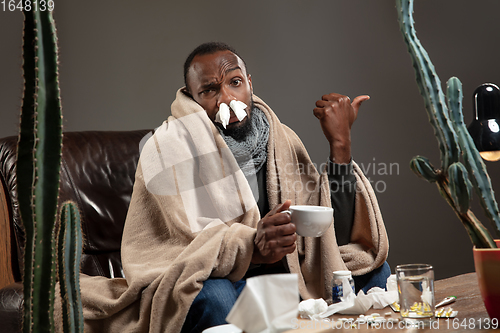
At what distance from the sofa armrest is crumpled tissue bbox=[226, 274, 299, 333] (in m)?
1.15

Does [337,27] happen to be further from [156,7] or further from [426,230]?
[426,230]

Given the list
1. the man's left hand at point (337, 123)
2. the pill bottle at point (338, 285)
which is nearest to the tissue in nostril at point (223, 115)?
the man's left hand at point (337, 123)

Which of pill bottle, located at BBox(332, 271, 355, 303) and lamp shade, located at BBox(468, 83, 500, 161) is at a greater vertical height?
lamp shade, located at BBox(468, 83, 500, 161)

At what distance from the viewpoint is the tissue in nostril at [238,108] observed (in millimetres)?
1513

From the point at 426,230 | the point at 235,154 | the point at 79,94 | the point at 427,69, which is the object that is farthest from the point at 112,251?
the point at 426,230

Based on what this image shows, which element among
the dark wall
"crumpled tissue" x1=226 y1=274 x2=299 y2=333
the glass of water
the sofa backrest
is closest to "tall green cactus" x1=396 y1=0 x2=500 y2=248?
the glass of water

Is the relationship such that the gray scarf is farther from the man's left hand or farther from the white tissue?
the white tissue

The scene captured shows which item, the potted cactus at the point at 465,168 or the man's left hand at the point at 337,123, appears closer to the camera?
the potted cactus at the point at 465,168

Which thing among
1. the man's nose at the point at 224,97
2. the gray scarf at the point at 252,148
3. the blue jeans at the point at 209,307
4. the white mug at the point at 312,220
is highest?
the man's nose at the point at 224,97

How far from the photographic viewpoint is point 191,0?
2.41 meters

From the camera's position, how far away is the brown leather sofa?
1.38 meters

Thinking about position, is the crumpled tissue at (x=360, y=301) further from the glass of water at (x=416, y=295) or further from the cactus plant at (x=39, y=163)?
the cactus plant at (x=39, y=163)

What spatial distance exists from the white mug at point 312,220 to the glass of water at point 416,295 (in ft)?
0.76

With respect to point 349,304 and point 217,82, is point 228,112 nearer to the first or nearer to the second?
point 217,82
